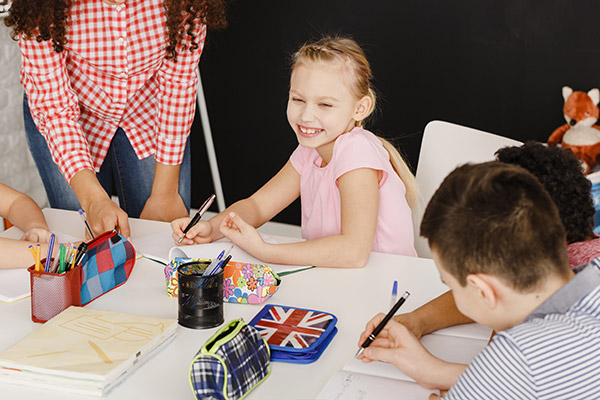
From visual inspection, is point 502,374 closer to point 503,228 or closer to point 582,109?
point 503,228

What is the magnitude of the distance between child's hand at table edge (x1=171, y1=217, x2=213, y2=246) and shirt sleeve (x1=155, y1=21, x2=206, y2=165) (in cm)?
39

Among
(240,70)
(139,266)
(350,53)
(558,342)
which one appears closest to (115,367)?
(139,266)

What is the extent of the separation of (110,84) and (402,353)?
1220mm

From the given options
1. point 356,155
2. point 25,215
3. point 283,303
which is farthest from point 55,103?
point 283,303

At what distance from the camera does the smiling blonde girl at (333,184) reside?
4.82ft

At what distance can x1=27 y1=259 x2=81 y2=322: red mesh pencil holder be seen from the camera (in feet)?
3.88

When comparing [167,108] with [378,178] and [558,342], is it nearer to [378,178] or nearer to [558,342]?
[378,178]

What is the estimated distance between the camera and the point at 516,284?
87cm

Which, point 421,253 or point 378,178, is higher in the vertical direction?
point 378,178

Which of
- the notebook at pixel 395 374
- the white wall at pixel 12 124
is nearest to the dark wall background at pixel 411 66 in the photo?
the white wall at pixel 12 124

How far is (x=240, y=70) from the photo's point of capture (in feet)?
11.0

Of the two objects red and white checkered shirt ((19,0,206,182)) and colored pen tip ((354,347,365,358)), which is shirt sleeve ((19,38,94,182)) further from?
colored pen tip ((354,347,365,358))

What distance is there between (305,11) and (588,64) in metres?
1.20

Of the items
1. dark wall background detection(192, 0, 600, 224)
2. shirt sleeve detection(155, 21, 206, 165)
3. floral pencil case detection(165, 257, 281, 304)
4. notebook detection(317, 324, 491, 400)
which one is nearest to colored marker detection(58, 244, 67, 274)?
floral pencil case detection(165, 257, 281, 304)
